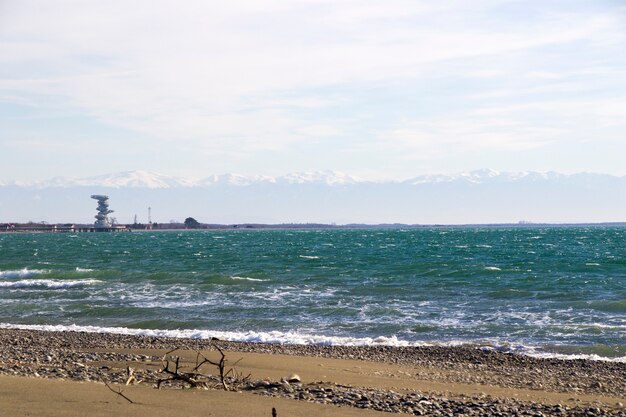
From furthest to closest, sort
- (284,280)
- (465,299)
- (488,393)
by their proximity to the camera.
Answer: (284,280) < (465,299) < (488,393)

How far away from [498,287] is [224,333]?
17313 mm

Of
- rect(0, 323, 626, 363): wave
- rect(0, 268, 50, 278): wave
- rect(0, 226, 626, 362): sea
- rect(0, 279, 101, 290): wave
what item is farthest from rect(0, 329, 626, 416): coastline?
rect(0, 268, 50, 278): wave

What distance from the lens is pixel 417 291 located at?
3366 cm

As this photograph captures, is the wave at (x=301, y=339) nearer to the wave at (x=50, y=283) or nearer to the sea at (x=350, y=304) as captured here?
the sea at (x=350, y=304)

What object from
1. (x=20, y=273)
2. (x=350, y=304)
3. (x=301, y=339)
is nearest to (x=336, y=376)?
(x=301, y=339)

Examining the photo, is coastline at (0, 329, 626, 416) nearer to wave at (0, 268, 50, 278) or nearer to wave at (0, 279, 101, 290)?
wave at (0, 279, 101, 290)

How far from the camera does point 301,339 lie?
21.1 meters

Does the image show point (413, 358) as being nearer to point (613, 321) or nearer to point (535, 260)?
point (613, 321)

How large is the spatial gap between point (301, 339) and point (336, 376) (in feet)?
21.2


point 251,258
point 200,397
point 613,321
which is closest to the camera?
point 200,397

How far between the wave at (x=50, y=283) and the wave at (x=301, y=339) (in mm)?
15397

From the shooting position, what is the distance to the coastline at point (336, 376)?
10.8 meters

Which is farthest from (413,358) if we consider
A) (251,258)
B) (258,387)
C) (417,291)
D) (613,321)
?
(251,258)

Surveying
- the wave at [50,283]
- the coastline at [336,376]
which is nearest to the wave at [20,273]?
the wave at [50,283]
